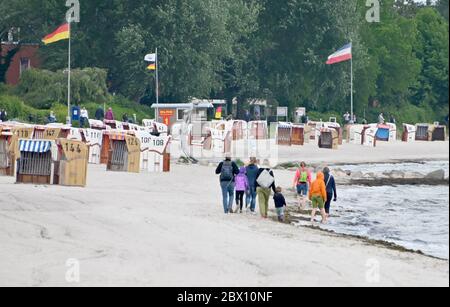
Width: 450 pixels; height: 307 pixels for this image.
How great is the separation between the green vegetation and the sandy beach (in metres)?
33.9

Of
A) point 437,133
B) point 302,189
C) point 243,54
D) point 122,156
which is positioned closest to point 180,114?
point 243,54

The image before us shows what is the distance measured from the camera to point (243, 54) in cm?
8812

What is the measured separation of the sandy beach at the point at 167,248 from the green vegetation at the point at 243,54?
33948 millimetres

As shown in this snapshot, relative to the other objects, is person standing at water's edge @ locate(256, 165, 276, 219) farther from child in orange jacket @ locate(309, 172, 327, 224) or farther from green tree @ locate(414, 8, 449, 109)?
green tree @ locate(414, 8, 449, 109)

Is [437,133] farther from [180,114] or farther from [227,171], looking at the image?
[227,171]

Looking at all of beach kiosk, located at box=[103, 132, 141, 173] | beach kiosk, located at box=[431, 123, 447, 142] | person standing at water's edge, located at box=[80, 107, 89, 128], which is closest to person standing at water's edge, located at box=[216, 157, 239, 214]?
beach kiosk, located at box=[103, 132, 141, 173]

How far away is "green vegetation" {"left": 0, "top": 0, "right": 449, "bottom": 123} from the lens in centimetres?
7750

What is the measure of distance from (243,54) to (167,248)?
6364 cm

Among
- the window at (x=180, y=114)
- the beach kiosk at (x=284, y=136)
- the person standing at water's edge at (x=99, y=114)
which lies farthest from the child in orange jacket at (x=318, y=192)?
the window at (x=180, y=114)

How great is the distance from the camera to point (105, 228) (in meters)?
27.9

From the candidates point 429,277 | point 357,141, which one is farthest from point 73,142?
point 357,141

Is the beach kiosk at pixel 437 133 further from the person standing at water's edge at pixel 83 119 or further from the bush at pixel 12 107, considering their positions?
the person standing at water's edge at pixel 83 119

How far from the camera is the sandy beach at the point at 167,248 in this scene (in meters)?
21.6

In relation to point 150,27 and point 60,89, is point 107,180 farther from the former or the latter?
point 150,27
